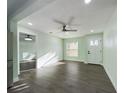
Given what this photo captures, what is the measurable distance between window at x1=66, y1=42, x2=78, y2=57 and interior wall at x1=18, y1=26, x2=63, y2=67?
2.82ft

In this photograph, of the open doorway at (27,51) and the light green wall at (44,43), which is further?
the light green wall at (44,43)

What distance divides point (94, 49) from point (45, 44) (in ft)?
12.8

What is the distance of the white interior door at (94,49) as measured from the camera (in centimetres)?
649

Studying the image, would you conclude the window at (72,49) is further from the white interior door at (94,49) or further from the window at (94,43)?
the window at (94,43)

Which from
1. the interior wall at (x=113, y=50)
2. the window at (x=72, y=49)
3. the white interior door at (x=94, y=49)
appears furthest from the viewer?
the window at (x=72, y=49)

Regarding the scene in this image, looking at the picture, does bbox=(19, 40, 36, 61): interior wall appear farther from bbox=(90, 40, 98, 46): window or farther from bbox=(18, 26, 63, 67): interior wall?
bbox=(90, 40, 98, 46): window

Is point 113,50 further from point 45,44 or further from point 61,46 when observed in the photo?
point 61,46

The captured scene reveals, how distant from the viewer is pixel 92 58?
22.5 ft

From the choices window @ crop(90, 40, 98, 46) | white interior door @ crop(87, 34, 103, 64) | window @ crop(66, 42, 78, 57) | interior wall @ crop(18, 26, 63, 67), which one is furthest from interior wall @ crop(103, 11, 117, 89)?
window @ crop(66, 42, 78, 57)

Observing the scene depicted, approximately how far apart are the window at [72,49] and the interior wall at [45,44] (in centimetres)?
86

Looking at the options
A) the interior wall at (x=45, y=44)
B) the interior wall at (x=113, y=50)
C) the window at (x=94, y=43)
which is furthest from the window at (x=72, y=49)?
the interior wall at (x=113, y=50)

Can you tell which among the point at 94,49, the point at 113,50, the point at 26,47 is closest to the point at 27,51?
the point at 26,47

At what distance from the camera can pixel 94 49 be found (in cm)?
678

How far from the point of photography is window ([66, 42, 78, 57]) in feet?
28.0
